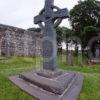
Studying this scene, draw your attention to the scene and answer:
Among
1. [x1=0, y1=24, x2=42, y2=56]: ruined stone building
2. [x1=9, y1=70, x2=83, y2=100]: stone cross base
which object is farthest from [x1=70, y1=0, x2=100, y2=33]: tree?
[x1=9, y1=70, x2=83, y2=100]: stone cross base

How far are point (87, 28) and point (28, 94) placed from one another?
88.8ft

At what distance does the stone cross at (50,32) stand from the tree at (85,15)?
87.1ft

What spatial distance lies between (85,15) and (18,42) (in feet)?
45.4

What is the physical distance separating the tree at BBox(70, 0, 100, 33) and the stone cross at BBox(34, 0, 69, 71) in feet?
87.1

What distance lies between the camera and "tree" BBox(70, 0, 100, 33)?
3750cm

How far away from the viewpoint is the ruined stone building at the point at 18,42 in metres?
26.3

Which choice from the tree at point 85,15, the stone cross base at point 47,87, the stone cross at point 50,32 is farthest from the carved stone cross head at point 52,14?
the tree at point 85,15

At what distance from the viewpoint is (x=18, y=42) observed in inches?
1137

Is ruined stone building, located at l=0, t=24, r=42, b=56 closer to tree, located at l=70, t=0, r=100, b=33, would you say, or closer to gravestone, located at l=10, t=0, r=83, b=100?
tree, located at l=70, t=0, r=100, b=33

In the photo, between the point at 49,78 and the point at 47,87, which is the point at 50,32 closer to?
the point at 49,78

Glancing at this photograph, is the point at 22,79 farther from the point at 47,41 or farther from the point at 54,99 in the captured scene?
the point at 54,99

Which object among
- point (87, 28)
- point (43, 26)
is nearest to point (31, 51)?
point (87, 28)

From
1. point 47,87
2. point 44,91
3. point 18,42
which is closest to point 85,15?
point 18,42

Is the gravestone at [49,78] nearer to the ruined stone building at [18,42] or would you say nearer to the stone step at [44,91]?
the stone step at [44,91]
